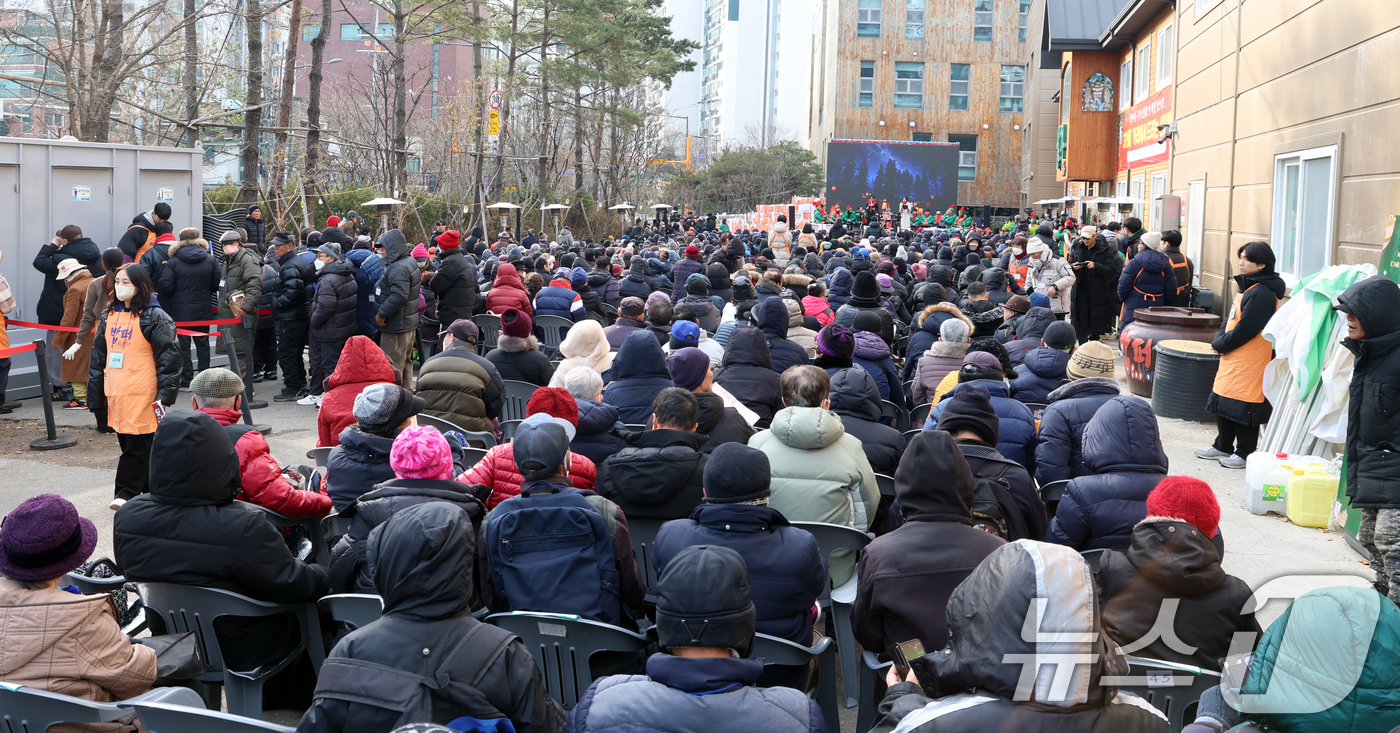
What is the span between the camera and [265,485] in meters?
4.50

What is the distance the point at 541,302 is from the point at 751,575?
8.03m

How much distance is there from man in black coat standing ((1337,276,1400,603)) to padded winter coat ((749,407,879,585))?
277 cm

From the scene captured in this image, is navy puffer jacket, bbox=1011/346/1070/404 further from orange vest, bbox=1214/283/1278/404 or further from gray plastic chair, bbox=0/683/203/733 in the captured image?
gray plastic chair, bbox=0/683/203/733

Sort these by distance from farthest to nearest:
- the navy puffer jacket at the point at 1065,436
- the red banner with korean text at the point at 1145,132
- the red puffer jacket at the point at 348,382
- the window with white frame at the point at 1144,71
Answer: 1. the window with white frame at the point at 1144,71
2. the red banner with korean text at the point at 1145,132
3. the red puffer jacket at the point at 348,382
4. the navy puffer jacket at the point at 1065,436

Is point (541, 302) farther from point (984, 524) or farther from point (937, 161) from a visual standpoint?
point (937, 161)

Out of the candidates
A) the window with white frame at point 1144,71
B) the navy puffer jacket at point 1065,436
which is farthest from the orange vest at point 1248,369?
the window with white frame at point 1144,71

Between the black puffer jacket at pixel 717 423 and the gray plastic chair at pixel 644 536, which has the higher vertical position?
the black puffer jacket at pixel 717 423

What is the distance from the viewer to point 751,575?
12.0 feet

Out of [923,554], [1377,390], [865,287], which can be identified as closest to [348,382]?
[923,554]

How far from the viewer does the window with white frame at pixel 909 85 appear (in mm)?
54375

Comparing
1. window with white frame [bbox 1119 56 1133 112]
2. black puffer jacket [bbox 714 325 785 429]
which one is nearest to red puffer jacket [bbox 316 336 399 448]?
black puffer jacket [bbox 714 325 785 429]

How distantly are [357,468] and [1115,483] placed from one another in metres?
3.14

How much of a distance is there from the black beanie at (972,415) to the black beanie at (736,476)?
1.22 m

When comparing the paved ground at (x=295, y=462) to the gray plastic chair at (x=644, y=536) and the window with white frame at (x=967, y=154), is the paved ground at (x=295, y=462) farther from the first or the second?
the window with white frame at (x=967, y=154)
